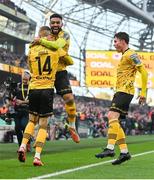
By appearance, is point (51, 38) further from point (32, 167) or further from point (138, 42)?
point (138, 42)

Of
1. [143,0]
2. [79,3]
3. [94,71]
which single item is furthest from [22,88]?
[143,0]

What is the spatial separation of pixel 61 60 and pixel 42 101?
126 centimetres

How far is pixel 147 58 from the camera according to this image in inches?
1694

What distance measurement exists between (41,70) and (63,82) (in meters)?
1.39

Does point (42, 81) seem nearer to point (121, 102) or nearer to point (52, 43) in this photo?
point (52, 43)

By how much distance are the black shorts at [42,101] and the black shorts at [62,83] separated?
3.90 feet

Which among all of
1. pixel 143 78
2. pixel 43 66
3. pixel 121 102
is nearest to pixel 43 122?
pixel 43 66

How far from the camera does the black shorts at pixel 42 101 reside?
861cm

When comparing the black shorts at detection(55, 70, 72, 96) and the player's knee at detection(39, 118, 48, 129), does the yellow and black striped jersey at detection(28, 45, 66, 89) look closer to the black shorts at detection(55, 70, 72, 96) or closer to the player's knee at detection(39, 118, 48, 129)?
the player's knee at detection(39, 118, 48, 129)

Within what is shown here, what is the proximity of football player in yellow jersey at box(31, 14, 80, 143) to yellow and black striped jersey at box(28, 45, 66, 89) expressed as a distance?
0.14 meters

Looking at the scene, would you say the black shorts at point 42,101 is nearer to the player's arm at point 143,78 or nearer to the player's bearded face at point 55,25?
the player's bearded face at point 55,25

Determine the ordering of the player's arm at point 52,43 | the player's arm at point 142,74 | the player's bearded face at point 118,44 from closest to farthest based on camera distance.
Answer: the player's arm at point 52,43
the player's arm at point 142,74
the player's bearded face at point 118,44

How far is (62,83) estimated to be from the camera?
10.0 metres

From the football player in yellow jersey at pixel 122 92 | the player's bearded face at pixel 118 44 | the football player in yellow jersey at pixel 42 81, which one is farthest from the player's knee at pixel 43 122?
the player's bearded face at pixel 118 44
